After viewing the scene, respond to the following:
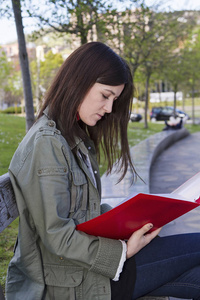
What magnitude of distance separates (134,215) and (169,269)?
0.38 metres

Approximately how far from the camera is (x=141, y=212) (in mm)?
1703

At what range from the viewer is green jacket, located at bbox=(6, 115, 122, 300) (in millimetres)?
1656

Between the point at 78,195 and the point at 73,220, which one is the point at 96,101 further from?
the point at 73,220

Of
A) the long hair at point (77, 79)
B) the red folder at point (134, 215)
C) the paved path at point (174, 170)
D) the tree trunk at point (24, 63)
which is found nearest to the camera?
the red folder at point (134, 215)

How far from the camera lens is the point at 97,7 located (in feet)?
23.1

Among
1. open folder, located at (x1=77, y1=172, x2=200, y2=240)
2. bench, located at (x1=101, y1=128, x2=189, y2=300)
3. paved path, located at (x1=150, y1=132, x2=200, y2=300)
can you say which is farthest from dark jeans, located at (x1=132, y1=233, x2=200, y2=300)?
paved path, located at (x1=150, y1=132, x2=200, y2=300)

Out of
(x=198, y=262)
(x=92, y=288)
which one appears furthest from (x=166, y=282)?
(x=92, y=288)

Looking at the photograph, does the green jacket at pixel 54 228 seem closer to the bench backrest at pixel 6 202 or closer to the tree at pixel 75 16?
the bench backrest at pixel 6 202

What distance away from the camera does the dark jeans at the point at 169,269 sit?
1856 millimetres

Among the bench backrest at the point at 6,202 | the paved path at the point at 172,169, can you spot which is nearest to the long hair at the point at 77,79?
the bench backrest at the point at 6,202

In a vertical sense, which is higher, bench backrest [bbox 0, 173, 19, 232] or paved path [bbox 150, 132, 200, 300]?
bench backrest [bbox 0, 173, 19, 232]

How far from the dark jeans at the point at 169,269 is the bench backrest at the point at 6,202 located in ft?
2.01

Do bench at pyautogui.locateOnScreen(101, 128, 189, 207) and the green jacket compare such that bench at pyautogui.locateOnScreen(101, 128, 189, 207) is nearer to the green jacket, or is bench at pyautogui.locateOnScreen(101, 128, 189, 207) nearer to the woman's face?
the green jacket

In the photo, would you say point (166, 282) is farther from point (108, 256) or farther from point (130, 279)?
point (108, 256)
